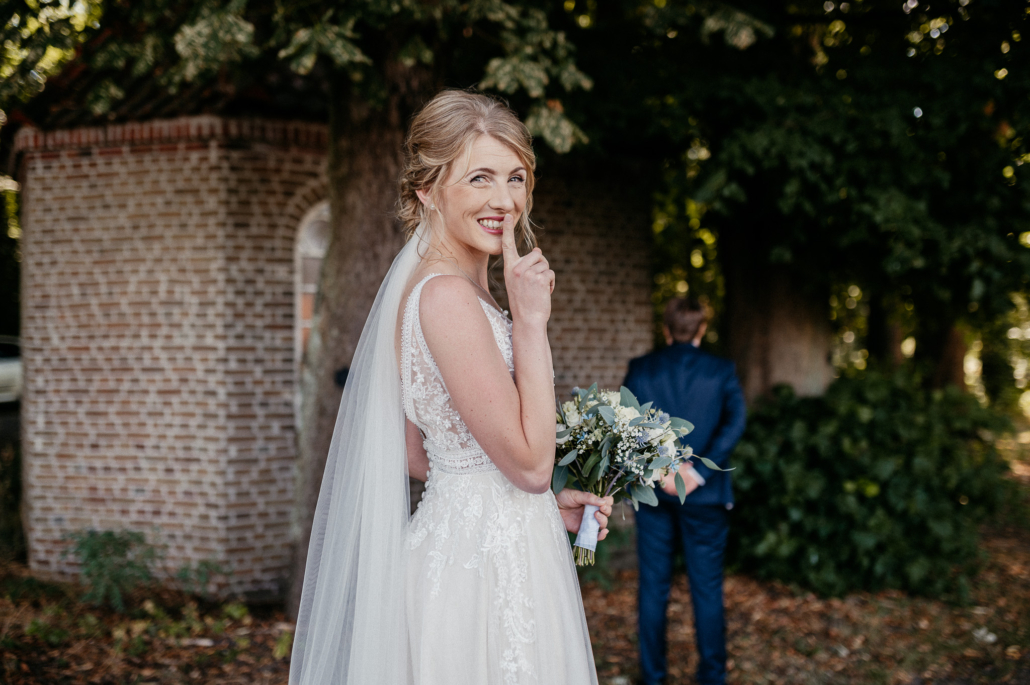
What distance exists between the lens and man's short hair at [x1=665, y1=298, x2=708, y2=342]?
14.0 ft

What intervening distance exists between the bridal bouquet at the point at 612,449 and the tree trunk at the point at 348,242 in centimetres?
245

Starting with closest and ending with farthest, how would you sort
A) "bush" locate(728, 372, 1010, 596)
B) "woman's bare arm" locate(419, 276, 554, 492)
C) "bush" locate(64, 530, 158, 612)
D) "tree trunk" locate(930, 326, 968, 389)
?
"woman's bare arm" locate(419, 276, 554, 492) < "bush" locate(64, 530, 158, 612) < "bush" locate(728, 372, 1010, 596) < "tree trunk" locate(930, 326, 968, 389)

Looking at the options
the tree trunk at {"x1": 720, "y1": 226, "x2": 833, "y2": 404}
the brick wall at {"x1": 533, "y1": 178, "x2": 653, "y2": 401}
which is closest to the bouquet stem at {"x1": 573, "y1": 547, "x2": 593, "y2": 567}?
the brick wall at {"x1": 533, "y1": 178, "x2": 653, "y2": 401}

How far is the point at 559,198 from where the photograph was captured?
6461mm

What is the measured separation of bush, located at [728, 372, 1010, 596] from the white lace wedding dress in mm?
4165

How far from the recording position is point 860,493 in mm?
5676

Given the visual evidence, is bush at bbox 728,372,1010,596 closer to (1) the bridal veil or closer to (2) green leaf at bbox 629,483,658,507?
(2) green leaf at bbox 629,483,658,507

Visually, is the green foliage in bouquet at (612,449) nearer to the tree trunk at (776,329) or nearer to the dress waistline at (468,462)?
the dress waistline at (468,462)

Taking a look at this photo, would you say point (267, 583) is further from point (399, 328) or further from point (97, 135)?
point (399, 328)

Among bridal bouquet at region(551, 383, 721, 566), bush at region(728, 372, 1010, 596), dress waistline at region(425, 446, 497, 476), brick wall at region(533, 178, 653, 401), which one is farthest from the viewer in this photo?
brick wall at region(533, 178, 653, 401)

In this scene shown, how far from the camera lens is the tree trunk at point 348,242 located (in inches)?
174

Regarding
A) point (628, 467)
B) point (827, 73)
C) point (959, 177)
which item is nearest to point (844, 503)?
point (959, 177)

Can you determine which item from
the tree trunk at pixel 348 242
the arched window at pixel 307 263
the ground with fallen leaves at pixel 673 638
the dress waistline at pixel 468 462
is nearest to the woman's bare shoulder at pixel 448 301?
the dress waistline at pixel 468 462

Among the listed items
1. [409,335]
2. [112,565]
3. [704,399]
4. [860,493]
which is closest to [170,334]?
[112,565]
